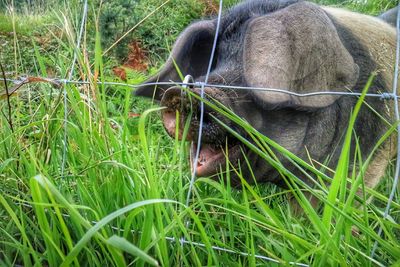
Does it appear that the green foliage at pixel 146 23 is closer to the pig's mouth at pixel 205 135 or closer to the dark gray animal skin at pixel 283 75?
the dark gray animal skin at pixel 283 75

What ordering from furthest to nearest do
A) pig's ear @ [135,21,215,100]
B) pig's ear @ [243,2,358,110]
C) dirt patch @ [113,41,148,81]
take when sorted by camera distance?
1. dirt patch @ [113,41,148,81]
2. pig's ear @ [135,21,215,100]
3. pig's ear @ [243,2,358,110]

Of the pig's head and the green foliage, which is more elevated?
the pig's head

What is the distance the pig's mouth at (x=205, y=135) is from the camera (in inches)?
75.2

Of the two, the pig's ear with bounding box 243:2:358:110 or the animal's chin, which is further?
the animal's chin

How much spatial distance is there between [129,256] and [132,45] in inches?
149

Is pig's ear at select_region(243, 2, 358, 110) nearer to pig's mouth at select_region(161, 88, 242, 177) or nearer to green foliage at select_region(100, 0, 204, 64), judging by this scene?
pig's mouth at select_region(161, 88, 242, 177)

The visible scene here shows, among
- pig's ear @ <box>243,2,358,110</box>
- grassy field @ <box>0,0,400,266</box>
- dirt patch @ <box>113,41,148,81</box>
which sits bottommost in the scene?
dirt patch @ <box>113,41,148,81</box>

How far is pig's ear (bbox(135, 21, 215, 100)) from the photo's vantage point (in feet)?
7.60

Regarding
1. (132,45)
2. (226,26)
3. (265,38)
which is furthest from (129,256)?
(132,45)

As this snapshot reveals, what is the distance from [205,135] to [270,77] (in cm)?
31

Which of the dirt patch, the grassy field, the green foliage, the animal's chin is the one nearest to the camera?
the grassy field

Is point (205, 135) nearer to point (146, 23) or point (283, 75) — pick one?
point (283, 75)

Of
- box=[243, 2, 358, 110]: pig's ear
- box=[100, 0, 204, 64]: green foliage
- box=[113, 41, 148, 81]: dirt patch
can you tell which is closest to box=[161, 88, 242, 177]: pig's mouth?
box=[243, 2, 358, 110]: pig's ear

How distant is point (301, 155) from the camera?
92.5 inches
